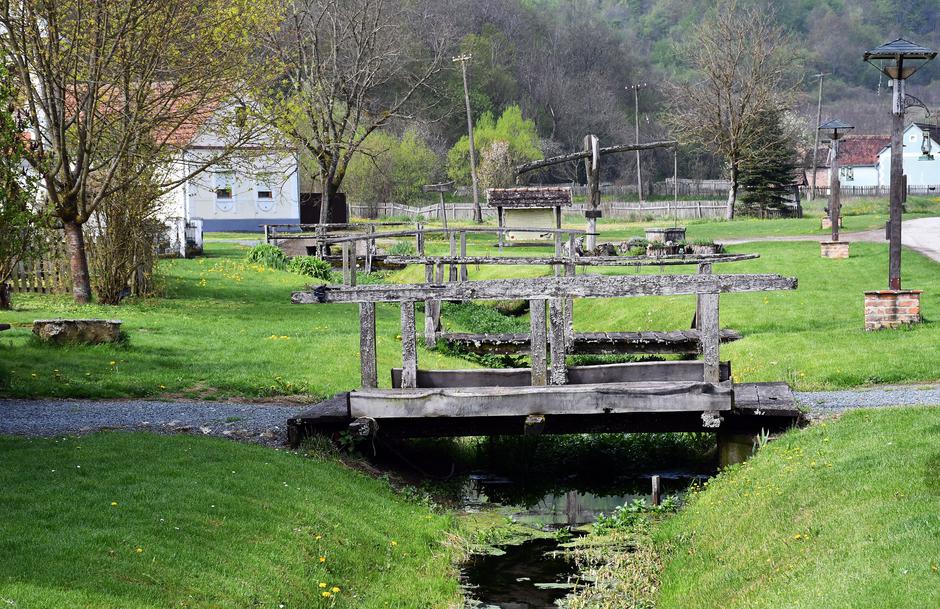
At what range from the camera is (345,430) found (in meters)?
12.9

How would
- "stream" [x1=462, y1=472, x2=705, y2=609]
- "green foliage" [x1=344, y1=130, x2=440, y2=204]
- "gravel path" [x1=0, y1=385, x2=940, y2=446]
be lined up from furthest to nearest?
"green foliage" [x1=344, y1=130, x2=440, y2=204], "gravel path" [x1=0, y1=385, x2=940, y2=446], "stream" [x1=462, y1=472, x2=705, y2=609]

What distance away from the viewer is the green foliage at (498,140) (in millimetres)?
83625

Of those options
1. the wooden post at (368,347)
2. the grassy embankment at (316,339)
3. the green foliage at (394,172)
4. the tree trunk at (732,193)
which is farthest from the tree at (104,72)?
the green foliage at (394,172)

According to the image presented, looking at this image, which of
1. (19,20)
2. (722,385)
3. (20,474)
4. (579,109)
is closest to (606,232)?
(19,20)

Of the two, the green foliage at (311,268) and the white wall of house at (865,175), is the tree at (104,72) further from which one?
the white wall of house at (865,175)

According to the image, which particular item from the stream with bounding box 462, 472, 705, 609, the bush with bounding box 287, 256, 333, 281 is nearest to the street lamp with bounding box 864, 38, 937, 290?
the stream with bounding box 462, 472, 705, 609

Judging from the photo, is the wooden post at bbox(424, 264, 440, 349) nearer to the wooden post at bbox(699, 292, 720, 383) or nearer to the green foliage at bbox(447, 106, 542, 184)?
the wooden post at bbox(699, 292, 720, 383)

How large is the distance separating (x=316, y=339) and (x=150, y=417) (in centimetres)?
679

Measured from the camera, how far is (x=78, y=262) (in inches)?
941

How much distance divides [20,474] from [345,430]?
13.3 feet

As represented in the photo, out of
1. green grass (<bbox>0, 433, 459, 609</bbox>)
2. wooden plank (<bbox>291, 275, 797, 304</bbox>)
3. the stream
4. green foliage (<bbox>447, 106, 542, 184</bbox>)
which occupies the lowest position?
the stream

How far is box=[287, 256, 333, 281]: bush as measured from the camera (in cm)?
3622

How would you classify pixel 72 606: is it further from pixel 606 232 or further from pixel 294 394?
pixel 606 232

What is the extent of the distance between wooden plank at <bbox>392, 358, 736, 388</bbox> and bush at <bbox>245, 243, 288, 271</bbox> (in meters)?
23.6
